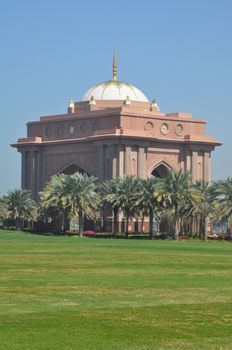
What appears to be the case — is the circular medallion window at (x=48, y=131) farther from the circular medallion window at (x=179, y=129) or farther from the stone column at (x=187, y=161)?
the stone column at (x=187, y=161)

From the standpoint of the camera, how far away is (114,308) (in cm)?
2456

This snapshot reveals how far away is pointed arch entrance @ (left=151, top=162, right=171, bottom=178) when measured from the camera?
475 feet

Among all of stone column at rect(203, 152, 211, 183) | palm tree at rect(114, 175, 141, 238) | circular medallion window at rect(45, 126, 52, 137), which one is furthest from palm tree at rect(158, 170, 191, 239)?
circular medallion window at rect(45, 126, 52, 137)

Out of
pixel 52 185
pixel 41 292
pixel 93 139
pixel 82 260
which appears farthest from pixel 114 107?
pixel 41 292

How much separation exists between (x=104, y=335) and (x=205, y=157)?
418 ft

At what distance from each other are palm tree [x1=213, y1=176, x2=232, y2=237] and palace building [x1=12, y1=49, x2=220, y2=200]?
24791 mm

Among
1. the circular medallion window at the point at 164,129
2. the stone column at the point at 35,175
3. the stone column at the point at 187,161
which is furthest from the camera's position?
the stone column at the point at 35,175

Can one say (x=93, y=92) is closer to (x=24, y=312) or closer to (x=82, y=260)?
(x=82, y=260)

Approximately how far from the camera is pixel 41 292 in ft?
94.5

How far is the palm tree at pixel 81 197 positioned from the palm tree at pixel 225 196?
46.8 feet

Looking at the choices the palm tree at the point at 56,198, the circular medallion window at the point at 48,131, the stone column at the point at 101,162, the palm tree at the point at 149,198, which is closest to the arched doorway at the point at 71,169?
the circular medallion window at the point at 48,131

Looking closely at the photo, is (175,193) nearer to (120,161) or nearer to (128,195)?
(128,195)

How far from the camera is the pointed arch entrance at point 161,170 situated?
145 meters

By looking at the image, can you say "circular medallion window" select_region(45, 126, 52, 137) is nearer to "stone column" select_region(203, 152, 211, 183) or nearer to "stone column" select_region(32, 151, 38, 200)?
"stone column" select_region(32, 151, 38, 200)
